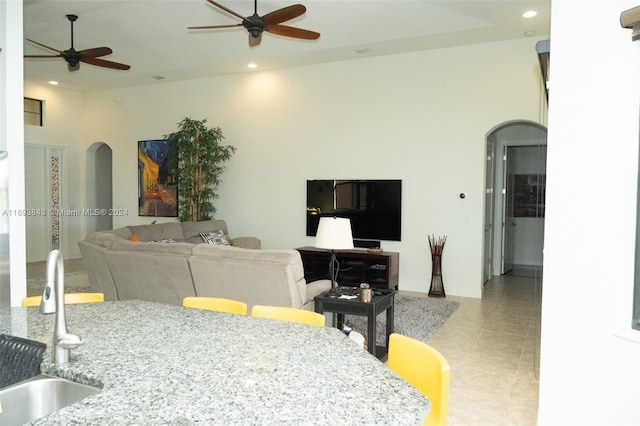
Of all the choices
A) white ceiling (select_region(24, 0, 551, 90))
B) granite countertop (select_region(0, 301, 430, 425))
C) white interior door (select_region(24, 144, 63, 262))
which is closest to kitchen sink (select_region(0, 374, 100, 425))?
granite countertop (select_region(0, 301, 430, 425))

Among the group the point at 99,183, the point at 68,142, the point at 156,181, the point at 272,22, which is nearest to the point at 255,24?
the point at 272,22

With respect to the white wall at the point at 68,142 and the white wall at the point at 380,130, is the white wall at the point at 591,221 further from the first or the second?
the white wall at the point at 68,142

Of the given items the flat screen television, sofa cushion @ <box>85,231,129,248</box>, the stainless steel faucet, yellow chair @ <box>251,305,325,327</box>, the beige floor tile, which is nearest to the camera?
the stainless steel faucet

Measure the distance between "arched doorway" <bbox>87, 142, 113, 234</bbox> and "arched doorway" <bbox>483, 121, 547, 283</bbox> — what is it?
7.72 meters

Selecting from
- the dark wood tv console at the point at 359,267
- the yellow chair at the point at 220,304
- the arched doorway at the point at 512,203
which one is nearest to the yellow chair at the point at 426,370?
the yellow chair at the point at 220,304

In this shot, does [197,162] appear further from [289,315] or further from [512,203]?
[289,315]

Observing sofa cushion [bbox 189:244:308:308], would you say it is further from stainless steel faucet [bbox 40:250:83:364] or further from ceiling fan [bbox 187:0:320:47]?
stainless steel faucet [bbox 40:250:83:364]

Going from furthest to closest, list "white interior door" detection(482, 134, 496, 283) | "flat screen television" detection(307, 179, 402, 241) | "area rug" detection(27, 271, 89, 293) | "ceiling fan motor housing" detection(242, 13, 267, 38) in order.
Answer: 1. "white interior door" detection(482, 134, 496, 283)
2. "flat screen television" detection(307, 179, 402, 241)
3. "area rug" detection(27, 271, 89, 293)
4. "ceiling fan motor housing" detection(242, 13, 267, 38)

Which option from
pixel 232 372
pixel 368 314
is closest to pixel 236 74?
pixel 368 314

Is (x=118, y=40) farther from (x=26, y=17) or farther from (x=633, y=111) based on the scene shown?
(x=633, y=111)

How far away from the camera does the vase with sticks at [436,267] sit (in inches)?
259

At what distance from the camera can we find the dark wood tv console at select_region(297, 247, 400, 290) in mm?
6574

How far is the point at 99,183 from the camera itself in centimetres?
1054

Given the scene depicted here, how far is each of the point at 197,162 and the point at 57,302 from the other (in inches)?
270
